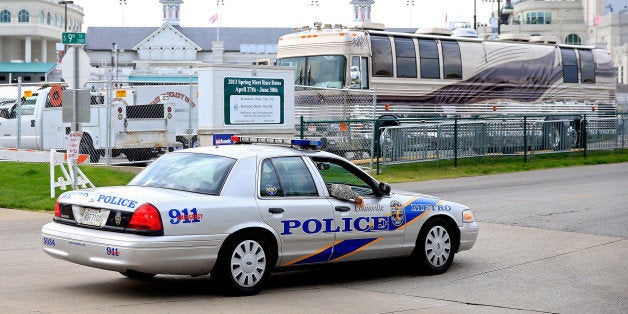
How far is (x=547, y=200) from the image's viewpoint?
1925 cm

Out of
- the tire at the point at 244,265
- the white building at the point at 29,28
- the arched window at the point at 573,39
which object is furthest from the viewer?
the white building at the point at 29,28

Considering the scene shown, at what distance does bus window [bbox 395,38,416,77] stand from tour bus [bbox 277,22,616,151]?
0.03 m

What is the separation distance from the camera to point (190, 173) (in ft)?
32.4

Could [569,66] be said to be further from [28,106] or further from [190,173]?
[190,173]

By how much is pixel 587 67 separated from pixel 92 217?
31678 millimetres

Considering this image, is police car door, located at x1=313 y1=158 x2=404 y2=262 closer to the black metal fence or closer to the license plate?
the license plate

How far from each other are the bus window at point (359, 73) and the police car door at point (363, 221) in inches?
689

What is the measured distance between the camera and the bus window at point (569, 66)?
121 feet

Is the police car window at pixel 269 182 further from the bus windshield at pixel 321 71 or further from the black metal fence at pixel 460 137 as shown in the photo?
the bus windshield at pixel 321 71

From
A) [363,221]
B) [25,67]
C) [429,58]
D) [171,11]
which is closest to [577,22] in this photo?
[171,11]

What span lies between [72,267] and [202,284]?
186 centimetres

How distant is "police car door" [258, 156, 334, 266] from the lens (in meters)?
9.71

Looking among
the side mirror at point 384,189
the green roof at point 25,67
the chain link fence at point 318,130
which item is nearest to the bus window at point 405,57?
the chain link fence at point 318,130

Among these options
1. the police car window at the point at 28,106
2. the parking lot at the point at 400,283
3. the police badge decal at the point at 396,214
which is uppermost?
the police car window at the point at 28,106
